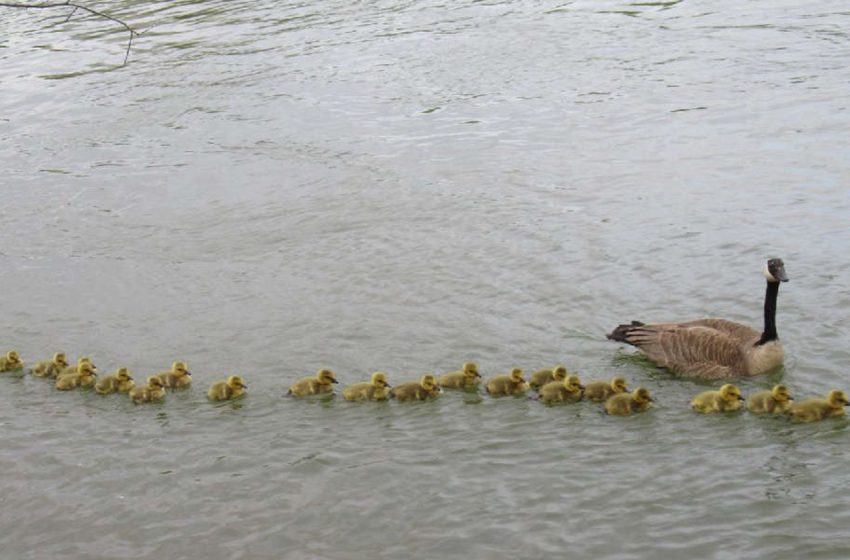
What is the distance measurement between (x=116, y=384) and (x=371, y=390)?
7.23 feet

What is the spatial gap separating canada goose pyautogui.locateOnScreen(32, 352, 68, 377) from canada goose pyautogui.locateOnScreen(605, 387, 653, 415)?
15.5 feet

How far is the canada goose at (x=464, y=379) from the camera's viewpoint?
9711mm

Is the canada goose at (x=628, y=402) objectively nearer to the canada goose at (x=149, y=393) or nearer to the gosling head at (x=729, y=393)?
the gosling head at (x=729, y=393)

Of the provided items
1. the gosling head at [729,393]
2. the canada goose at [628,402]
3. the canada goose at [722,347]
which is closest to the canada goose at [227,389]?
the canada goose at [628,402]

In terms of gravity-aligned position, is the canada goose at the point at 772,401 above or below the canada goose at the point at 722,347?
below

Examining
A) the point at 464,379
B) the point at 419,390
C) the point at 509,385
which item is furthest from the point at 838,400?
the point at 419,390

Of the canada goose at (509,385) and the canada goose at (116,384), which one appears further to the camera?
the canada goose at (116,384)

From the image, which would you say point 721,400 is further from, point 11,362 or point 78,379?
point 11,362

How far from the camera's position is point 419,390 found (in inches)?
378

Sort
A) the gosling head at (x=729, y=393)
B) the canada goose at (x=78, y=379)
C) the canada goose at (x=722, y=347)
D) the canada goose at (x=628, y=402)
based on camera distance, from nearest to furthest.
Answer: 1. the gosling head at (x=729, y=393)
2. the canada goose at (x=628, y=402)
3. the canada goose at (x=722, y=347)
4. the canada goose at (x=78, y=379)

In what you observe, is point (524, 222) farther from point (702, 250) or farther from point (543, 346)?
point (543, 346)

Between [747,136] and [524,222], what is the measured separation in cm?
351

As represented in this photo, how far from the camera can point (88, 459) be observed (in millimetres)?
9156

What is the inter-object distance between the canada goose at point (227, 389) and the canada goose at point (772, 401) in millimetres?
3952
